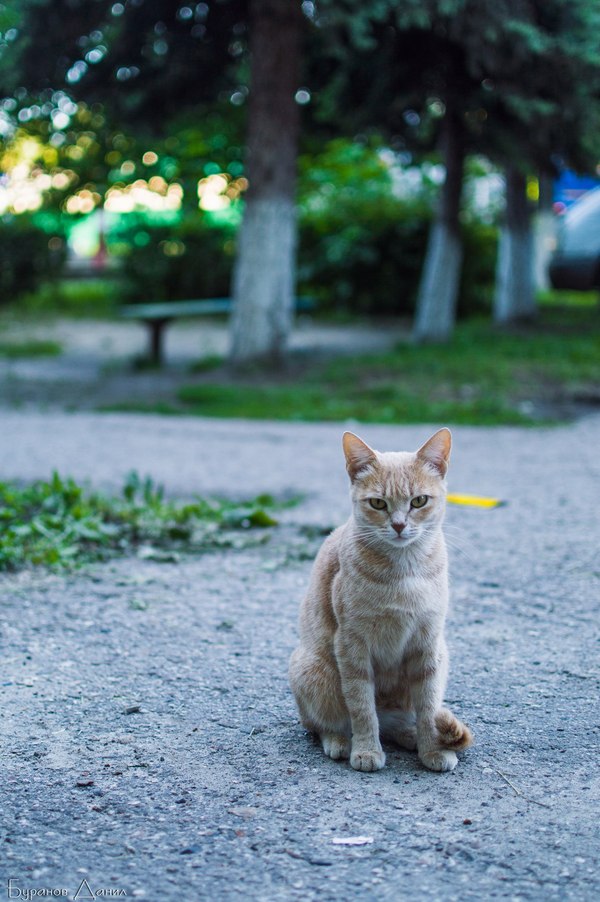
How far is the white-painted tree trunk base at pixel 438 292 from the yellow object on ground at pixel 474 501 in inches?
315

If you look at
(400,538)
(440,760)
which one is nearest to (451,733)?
(440,760)

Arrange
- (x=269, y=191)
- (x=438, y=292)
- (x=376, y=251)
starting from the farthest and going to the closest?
(x=376, y=251) < (x=438, y=292) < (x=269, y=191)

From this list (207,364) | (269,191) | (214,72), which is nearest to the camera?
(269,191)

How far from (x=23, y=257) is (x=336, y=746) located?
59.3 ft

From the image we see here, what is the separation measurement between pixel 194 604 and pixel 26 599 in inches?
29.7

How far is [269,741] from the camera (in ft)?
11.1

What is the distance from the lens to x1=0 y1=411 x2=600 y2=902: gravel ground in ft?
8.55

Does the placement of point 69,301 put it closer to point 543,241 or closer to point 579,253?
point 543,241

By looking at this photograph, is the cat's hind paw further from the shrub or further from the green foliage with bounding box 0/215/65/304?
the green foliage with bounding box 0/215/65/304

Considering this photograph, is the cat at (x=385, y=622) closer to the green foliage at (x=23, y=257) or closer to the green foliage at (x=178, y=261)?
the green foliage at (x=178, y=261)

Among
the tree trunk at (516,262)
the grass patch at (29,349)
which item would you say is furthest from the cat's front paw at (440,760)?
the tree trunk at (516,262)

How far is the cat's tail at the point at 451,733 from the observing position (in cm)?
312

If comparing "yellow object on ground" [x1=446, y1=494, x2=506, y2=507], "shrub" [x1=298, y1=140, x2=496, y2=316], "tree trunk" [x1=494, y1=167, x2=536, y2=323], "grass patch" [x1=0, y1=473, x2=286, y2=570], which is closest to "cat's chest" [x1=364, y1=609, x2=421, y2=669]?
"grass patch" [x1=0, y1=473, x2=286, y2=570]

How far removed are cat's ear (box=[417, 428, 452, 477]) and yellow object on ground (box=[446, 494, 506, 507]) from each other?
3.06 m
